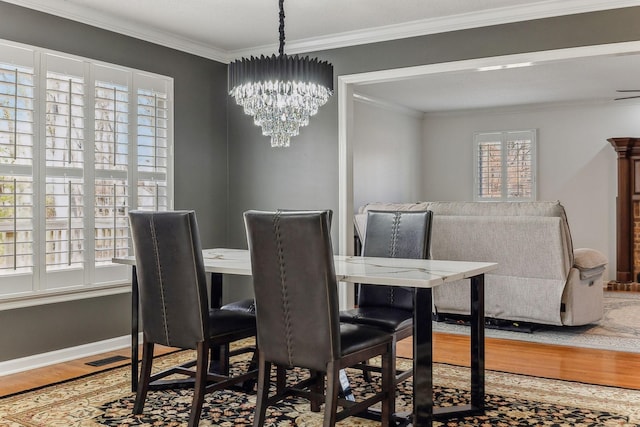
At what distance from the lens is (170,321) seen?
3.06 m

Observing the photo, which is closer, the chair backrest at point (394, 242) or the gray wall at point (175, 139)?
the chair backrest at point (394, 242)

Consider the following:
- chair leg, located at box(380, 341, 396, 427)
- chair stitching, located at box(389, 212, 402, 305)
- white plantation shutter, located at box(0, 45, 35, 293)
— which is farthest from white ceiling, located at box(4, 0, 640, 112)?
chair leg, located at box(380, 341, 396, 427)

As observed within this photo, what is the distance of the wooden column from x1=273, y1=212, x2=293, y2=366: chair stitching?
698 centimetres

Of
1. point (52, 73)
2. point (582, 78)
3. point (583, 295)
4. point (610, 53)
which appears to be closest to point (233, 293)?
point (52, 73)

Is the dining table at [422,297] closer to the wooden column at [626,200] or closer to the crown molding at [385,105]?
the crown molding at [385,105]

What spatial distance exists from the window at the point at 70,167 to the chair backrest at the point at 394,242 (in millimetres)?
1986

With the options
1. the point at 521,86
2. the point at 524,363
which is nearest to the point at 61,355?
the point at 524,363

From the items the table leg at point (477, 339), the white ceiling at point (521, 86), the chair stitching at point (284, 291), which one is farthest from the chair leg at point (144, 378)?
the white ceiling at point (521, 86)

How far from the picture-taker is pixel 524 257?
5016 mm

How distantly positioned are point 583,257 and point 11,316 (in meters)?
4.31

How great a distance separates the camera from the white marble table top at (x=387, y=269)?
103 inches

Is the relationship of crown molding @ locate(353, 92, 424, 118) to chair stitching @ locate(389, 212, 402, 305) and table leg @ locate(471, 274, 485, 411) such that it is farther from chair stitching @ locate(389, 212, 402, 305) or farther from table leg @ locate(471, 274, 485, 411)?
table leg @ locate(471, 274, 485, 411)

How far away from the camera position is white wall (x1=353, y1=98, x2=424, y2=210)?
798cm

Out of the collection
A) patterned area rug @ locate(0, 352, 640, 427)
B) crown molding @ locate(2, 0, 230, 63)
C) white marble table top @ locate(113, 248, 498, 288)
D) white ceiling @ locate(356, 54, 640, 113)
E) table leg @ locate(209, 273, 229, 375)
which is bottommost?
patterned area rug @ locate(0, 352, 640, 427)
